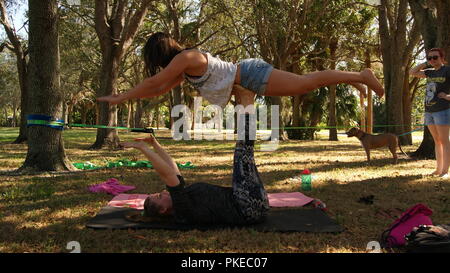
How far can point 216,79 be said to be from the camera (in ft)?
12.7

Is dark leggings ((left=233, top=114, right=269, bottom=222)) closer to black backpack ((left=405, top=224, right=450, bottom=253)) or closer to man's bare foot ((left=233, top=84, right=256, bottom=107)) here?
man's bare foot ((left=233, top=84, right=256, bottom=107))

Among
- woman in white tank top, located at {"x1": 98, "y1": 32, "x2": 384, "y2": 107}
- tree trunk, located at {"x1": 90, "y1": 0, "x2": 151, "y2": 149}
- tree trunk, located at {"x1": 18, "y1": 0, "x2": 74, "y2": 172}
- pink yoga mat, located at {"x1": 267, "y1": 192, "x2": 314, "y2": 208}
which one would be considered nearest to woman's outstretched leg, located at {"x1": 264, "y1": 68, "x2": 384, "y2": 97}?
woman in white tank top, located at {"x1": 98, "y1": 32, "x2": 384, "y2": 107}

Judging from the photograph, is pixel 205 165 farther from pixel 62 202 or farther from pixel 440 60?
pixel 440 60

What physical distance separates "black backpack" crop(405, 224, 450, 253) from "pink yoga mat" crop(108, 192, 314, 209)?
1775 mm

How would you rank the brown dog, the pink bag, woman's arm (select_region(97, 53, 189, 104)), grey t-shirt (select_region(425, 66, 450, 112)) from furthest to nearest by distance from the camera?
the brown dog < grey t-shirt (select_region(425, 66, 450, 112)) < woman's arm (select_region(97, 53, 189, 104)) < the pink bag

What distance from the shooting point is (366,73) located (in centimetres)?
402

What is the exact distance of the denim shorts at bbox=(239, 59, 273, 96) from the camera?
12.7 ft

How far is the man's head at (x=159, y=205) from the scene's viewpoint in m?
3.93

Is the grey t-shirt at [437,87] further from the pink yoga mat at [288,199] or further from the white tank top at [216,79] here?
the white tank top at [216,79]

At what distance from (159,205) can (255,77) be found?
174cm

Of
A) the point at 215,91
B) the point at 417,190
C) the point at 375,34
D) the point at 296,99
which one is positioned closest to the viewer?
the point at 215,91

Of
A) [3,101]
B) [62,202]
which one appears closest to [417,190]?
[62,202]

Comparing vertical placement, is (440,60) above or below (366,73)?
above
